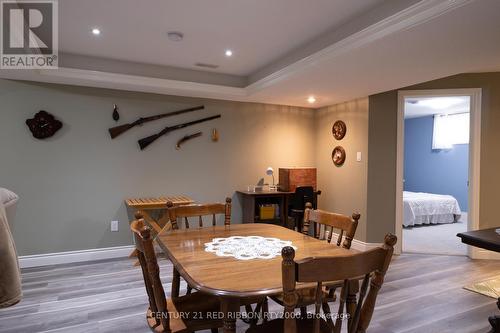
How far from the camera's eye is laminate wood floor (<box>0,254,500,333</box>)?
Result: 2154mm

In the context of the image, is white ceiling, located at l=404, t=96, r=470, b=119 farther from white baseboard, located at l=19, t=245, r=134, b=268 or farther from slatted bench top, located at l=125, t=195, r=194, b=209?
white baseboard, located at l=19, t=245, r=134, b=268

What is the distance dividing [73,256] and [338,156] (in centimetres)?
363

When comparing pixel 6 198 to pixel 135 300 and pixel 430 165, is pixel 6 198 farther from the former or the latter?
pixel 430 165

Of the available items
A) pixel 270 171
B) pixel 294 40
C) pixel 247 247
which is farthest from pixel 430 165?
pixel 247 247

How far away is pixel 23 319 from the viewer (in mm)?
2225

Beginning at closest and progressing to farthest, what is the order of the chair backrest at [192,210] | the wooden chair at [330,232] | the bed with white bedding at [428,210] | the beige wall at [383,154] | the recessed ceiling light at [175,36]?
the wooden chair at [330,232] → the chair backrest at [192,210] → the recessed ceiling light at [175,36] → the beige wall at [383,154] → the bed with white bedding at [428,210]

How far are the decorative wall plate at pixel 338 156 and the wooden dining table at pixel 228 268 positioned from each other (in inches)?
104

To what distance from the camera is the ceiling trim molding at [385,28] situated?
1770mm

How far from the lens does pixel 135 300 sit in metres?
2.53

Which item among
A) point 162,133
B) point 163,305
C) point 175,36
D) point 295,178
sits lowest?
point 163,305

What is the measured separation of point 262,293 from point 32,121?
11.3 ft

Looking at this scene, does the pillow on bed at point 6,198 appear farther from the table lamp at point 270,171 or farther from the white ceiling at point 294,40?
the table lamp at point 270,171

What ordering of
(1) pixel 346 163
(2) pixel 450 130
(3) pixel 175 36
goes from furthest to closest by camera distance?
(2) pixel 450 130 → (1) pixel 346 163 → (3) pixel 175 36

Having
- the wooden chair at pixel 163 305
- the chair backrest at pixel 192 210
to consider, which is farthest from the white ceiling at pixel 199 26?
the wooden chair at pixel 163 305
